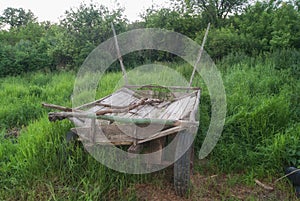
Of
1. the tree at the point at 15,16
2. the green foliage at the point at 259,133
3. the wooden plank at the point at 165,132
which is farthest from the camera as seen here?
the tree at the point at 15,16

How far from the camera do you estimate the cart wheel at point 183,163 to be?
2.09 meters

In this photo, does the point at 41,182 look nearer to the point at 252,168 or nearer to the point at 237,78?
the point at 252,168

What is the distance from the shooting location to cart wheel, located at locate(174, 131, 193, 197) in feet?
6.85

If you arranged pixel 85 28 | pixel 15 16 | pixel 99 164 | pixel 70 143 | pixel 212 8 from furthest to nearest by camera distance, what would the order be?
pixel 15 16 → pixel 212 8 → pixel 85 28 → pixel 70 143 → pixel 99 164

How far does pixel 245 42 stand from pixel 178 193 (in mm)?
6639

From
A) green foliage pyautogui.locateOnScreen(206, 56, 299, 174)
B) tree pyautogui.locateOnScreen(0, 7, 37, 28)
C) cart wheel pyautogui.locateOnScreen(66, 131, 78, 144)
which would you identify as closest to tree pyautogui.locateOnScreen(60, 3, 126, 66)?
green foliage pyautogui.locateOnScreen(206, 56, 299, 174)

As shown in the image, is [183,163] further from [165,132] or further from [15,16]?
[15,16]

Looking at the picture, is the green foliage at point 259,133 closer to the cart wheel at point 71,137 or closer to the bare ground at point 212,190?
the bare ground at point 212,190

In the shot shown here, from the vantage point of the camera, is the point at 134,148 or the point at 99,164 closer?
the point at 134,148

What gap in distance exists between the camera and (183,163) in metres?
2.12

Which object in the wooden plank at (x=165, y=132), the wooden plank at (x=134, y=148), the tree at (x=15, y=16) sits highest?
the tree at (x=15, y=16)

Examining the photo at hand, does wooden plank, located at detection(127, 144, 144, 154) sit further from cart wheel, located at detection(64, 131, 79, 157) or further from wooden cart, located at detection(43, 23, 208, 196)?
cart wheel, located at detection(64, 131, 79, 157)

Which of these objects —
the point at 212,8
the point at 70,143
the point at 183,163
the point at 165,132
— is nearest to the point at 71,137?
the point at 70,143

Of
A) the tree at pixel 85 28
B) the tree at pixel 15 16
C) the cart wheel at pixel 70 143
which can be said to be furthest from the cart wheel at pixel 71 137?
the tree at pixel 15 16
